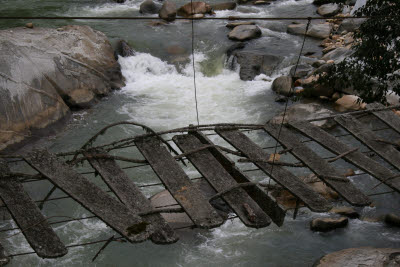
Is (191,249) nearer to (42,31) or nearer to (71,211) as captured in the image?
(71,211)

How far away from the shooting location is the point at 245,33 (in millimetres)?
13570

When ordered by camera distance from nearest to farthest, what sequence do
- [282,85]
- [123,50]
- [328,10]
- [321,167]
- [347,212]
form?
A: 1. [321,167]
2. [347,212]
3. [282,85]
4. [123,50]
5. [328,10]

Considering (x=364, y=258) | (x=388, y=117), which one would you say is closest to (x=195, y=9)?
(x=388, y=117)

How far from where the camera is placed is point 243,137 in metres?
4.02

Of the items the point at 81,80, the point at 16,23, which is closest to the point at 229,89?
the point at 81,80

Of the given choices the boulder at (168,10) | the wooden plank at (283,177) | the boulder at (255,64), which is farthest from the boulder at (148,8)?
the wooden plank at (283,177)

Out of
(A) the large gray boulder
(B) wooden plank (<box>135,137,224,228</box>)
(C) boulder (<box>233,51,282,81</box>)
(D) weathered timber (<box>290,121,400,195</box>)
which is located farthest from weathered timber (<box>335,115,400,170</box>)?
(C) boulder (<box>233,51,282,81</box>)

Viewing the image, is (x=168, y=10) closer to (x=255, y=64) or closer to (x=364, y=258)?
(x=255, y=64)

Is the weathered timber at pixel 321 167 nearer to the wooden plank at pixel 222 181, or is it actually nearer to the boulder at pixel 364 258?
the wooden plank at pixel 222 181

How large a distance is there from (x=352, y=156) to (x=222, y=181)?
1296 millimetres

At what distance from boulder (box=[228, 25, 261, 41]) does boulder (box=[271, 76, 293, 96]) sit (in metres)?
2.81

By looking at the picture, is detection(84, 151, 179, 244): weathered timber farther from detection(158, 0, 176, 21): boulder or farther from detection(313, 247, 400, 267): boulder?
detection(158, 0, 176, 21): boulder

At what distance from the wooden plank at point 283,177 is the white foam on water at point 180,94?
5.87 m

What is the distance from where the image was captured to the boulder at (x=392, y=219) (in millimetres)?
6348
